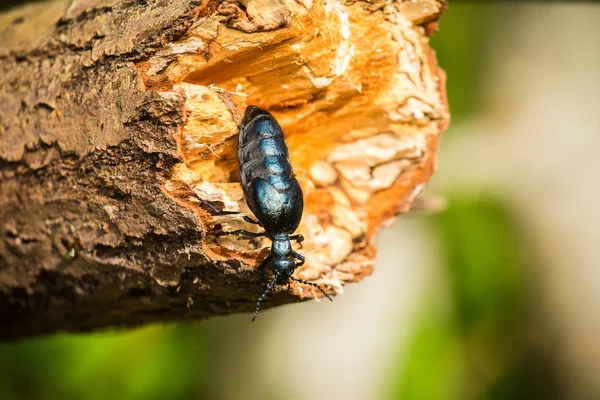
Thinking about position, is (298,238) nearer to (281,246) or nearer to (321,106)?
(281,246)

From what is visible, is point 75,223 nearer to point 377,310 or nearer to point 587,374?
point 377,310

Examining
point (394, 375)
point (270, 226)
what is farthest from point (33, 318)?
point (394, 375)

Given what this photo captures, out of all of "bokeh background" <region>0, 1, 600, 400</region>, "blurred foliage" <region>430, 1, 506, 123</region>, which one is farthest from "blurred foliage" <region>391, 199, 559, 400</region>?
"blurred foliage" <region>430, 1, 506, 123</region>

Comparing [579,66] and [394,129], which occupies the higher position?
[394,129]

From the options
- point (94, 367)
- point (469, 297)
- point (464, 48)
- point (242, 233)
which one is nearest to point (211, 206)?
point (242, 233)

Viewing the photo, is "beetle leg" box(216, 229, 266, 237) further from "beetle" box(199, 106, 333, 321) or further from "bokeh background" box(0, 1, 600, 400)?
"bokeh background" box(0, 1, 600, 400)

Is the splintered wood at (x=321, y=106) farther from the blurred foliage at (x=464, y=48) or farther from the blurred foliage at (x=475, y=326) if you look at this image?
the blurred foliage at (x=464, y=48)

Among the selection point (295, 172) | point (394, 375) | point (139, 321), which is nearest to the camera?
point (295, 172)
